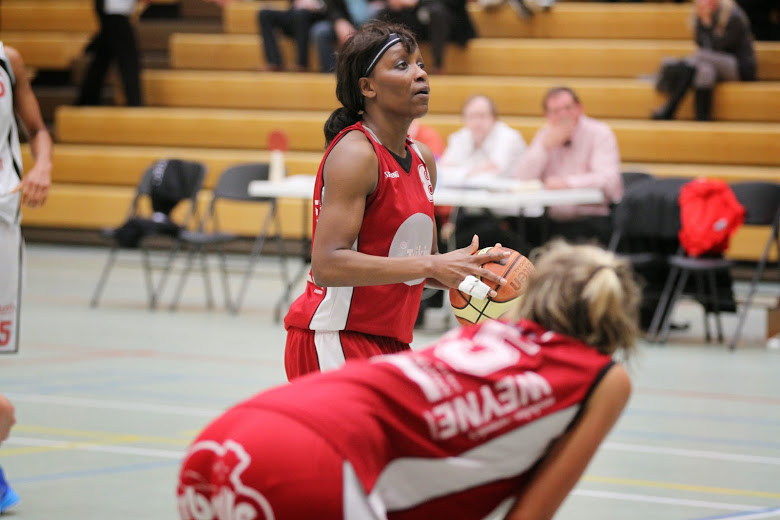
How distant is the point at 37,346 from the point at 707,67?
6.27 m

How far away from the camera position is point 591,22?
466 inches

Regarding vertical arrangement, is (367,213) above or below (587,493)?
above

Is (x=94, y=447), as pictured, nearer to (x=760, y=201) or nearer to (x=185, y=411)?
(x=185, y=411)

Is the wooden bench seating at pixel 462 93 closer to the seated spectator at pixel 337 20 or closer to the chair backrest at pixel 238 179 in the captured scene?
the seated spectator at pixel 337 20

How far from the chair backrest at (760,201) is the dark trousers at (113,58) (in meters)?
6.67

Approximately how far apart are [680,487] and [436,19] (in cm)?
776

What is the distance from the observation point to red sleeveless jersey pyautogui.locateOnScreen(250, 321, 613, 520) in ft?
6.37

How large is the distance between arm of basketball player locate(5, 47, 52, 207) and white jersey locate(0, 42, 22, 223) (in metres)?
0.04

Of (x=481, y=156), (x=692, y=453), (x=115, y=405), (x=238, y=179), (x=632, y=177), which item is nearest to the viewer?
(x=692, y=453)

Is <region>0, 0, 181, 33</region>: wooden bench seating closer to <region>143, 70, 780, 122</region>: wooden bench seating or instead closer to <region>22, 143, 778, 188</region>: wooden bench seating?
<region>143, 70, 780, 122</region>: wooden bench seating

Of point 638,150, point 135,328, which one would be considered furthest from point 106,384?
point 638,150

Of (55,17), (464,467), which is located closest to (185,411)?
(464,467)

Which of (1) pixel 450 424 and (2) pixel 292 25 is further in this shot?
(2) pixel 292 25

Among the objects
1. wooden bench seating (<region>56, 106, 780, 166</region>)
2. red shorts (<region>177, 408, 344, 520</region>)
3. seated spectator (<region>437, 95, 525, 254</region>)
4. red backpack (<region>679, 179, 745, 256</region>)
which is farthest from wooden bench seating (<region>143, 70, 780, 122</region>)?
red shorts (<region>177, 408, 344, 520</region>)
